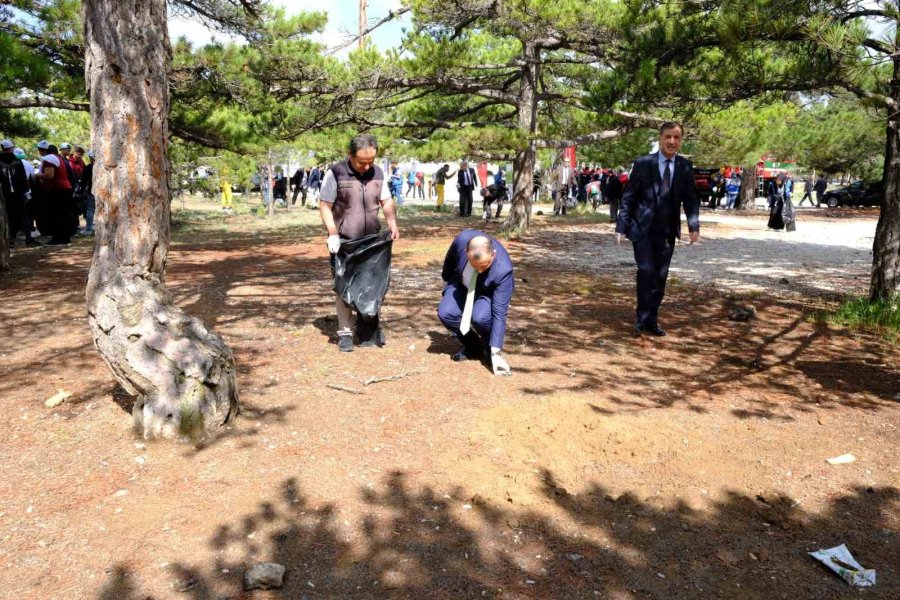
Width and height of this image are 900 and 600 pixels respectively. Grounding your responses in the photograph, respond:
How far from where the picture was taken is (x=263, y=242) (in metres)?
13.9

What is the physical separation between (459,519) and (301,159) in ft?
74.5

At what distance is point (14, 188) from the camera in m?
12.0

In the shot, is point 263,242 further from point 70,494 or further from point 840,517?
point 840,517

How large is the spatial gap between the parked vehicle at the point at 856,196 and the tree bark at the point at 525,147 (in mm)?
19356

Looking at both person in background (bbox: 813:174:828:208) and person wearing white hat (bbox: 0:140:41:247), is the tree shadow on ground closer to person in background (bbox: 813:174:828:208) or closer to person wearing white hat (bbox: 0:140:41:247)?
person wearing white hat (bbox: 0:140:41:247)

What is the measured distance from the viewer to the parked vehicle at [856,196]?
27.6 metres

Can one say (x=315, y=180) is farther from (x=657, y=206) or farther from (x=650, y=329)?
(x=657, y=206)

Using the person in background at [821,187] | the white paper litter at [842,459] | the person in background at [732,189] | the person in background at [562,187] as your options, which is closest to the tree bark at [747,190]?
the person in background at [732,189]

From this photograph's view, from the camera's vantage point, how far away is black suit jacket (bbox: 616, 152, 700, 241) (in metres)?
6.02

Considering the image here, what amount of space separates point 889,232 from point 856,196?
2471 cm

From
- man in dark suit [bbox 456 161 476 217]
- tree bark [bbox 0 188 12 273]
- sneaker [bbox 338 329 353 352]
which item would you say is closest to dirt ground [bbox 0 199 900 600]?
sneaker [bbox 338 329 353 352]

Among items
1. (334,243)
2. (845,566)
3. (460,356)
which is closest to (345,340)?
(334,243)

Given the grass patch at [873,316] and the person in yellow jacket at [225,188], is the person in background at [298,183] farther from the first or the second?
the grass patch at [873,316]

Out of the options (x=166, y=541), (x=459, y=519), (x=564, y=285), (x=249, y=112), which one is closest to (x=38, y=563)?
(x=166, y=541)
